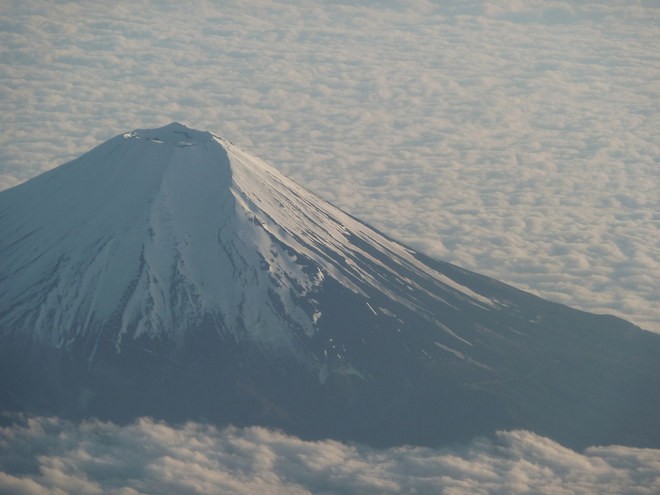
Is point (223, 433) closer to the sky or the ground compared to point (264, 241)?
closer to the ground

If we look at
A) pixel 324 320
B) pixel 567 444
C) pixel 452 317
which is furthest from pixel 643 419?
pixel 324 320

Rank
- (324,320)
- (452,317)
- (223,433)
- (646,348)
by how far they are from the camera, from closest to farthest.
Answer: (223,433) < (324,320) < (452,317) < (646,348)

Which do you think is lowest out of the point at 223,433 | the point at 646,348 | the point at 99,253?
the point at 223,433

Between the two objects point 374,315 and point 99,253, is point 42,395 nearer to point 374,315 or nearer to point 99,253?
point 99,253

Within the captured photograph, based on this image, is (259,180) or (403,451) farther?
(259,180)

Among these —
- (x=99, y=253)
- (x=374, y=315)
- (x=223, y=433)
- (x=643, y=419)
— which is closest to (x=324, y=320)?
(x=374, y=315)

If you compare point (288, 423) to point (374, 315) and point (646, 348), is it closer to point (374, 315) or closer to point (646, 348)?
point (374, 315)

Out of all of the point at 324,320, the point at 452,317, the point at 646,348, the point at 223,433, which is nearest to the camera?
the point at 223,433
